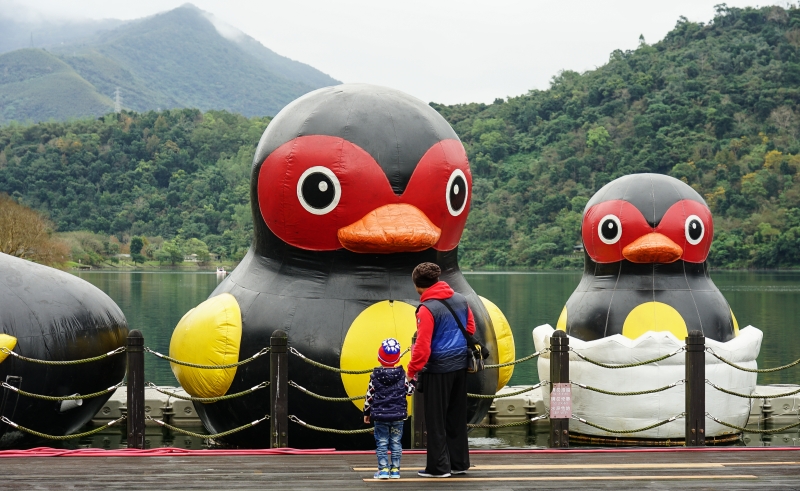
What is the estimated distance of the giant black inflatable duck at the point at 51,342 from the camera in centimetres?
886

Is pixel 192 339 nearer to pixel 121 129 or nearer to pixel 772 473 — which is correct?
pixel 772 473

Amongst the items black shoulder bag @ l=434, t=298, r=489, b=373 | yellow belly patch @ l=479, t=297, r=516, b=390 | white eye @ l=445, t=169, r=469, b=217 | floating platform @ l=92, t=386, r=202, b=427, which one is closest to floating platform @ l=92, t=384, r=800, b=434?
floating platform @ l=92, t=386, r=202, b=427

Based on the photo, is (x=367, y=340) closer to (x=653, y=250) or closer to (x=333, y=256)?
(x=333, y=256)

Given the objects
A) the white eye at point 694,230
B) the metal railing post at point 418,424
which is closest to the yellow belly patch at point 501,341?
the metal railing post at point 418,424

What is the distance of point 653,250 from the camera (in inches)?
454

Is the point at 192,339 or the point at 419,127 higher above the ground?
the point at 419,127

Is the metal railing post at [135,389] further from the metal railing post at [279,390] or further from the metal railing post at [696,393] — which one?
the metal railing post at [696,393]

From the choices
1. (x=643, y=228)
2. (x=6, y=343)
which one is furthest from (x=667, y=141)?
(x=6, y=343)

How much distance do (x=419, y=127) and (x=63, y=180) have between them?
85.0 m

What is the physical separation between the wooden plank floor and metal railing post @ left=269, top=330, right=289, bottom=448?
1.13 meters

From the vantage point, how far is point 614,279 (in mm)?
11938

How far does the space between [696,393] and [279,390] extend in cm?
345

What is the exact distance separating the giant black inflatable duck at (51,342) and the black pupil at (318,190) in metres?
2.52

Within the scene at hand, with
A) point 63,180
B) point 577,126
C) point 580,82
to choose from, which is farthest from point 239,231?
point 580,82
